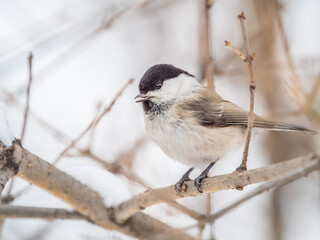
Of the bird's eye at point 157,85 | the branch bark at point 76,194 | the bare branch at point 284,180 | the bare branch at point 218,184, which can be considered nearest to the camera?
the bare branch at point 284,180

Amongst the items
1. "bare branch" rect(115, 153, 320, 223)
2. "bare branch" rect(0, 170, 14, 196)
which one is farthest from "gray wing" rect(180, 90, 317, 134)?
"bare branch" rect(0, 170, 14, 196)

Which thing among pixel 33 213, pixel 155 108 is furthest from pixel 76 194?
pixel 155 108

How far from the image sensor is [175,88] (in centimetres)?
315

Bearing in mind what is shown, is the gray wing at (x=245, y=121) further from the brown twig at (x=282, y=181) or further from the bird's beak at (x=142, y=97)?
the brown twig at (x=282, y=181)

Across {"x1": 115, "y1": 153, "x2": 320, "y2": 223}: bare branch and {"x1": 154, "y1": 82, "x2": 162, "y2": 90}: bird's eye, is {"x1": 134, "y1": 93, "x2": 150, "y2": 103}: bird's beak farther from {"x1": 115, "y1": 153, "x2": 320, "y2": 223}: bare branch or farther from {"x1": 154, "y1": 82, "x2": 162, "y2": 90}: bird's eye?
{"x1": 115, "y1": 153, "x2": 320, "y2": 223}: bare branch

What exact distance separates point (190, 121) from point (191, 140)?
0.14 meters

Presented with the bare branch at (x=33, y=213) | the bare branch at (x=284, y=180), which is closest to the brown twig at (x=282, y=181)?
the bare branch at (x=284, y=180)

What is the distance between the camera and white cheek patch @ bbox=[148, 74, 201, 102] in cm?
305

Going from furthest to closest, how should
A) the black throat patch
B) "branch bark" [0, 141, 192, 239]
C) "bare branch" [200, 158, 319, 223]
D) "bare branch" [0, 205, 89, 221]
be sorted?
1. the black throat patch
2. "branch bark" [0, 141, 192, 239]
3. "bare branch" [0, 205, 89, 221]
4. "bare branch" [200, 158, 319, 223]

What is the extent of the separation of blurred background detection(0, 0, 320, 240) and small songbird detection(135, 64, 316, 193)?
248mm

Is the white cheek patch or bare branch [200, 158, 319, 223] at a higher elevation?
the white cheek patch

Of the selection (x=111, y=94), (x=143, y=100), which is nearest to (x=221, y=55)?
(x=111, y=94)

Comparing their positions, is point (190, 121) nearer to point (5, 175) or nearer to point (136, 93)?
point (5, 175)

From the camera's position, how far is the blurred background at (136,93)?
3.07 metres
